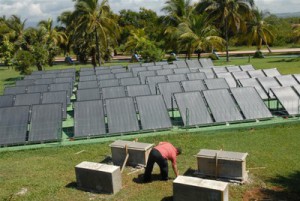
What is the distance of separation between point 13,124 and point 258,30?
1560 inches

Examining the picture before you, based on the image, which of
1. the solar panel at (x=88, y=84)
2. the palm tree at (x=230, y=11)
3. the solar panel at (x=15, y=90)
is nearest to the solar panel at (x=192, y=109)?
the solar panel at (x=88, y=84)

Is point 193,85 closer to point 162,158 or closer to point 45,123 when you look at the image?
point 45,123

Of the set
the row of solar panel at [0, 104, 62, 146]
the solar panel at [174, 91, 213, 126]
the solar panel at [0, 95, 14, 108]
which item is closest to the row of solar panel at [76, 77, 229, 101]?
the solar panel at [174, 91, 213, 126]

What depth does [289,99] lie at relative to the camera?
43.5 ft

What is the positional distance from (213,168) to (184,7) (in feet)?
123

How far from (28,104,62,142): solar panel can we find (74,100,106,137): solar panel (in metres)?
0.61

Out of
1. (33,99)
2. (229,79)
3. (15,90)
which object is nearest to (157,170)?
(33,99)

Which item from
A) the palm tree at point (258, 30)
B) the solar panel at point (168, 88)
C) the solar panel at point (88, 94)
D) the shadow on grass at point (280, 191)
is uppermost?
the palm tree at point (258, 30)

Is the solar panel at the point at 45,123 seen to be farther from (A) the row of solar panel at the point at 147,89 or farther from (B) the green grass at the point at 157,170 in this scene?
(A) the row of solar panel at the point at 147,89

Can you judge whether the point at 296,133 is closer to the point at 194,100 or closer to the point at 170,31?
the point at 194,100

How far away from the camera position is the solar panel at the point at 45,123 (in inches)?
453

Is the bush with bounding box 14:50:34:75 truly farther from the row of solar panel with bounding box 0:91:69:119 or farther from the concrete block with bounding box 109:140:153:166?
the concrete block with bounding box 109:140:153:166

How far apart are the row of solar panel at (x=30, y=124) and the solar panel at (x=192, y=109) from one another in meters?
4.40

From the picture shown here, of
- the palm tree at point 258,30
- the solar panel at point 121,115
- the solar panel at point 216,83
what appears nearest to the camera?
the solar panel at point 121,115
